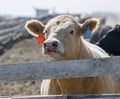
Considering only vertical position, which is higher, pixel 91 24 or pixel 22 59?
pixel 91 24

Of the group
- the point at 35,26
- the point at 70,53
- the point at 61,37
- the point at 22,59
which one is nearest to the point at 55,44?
the point at 61,37

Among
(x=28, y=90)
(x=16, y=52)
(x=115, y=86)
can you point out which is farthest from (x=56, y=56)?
(x=16, y=52)

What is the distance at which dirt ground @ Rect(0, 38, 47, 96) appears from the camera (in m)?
11.9

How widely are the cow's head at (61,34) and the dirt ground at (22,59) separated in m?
4.52

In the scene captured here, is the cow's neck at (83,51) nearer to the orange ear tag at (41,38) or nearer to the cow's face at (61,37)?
the cow's face at (61,37)

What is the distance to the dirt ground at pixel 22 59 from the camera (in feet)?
38.9

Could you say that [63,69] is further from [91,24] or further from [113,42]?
[113,42]

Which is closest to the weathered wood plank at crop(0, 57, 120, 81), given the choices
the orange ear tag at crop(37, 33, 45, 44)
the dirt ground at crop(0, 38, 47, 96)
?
the orange ear tag at crop(37, 33, 45, 44)

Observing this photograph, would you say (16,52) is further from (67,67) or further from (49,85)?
(67,67)

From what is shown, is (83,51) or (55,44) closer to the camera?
(55,44)

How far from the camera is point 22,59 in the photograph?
1870 cm

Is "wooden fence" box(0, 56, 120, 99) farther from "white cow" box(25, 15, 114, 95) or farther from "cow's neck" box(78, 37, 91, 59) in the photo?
"cow's neck" box(78, 37, 91, 59)

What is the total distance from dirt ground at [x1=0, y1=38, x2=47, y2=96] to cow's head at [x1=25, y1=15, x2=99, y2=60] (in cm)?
452

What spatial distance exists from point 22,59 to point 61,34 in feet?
39.9
